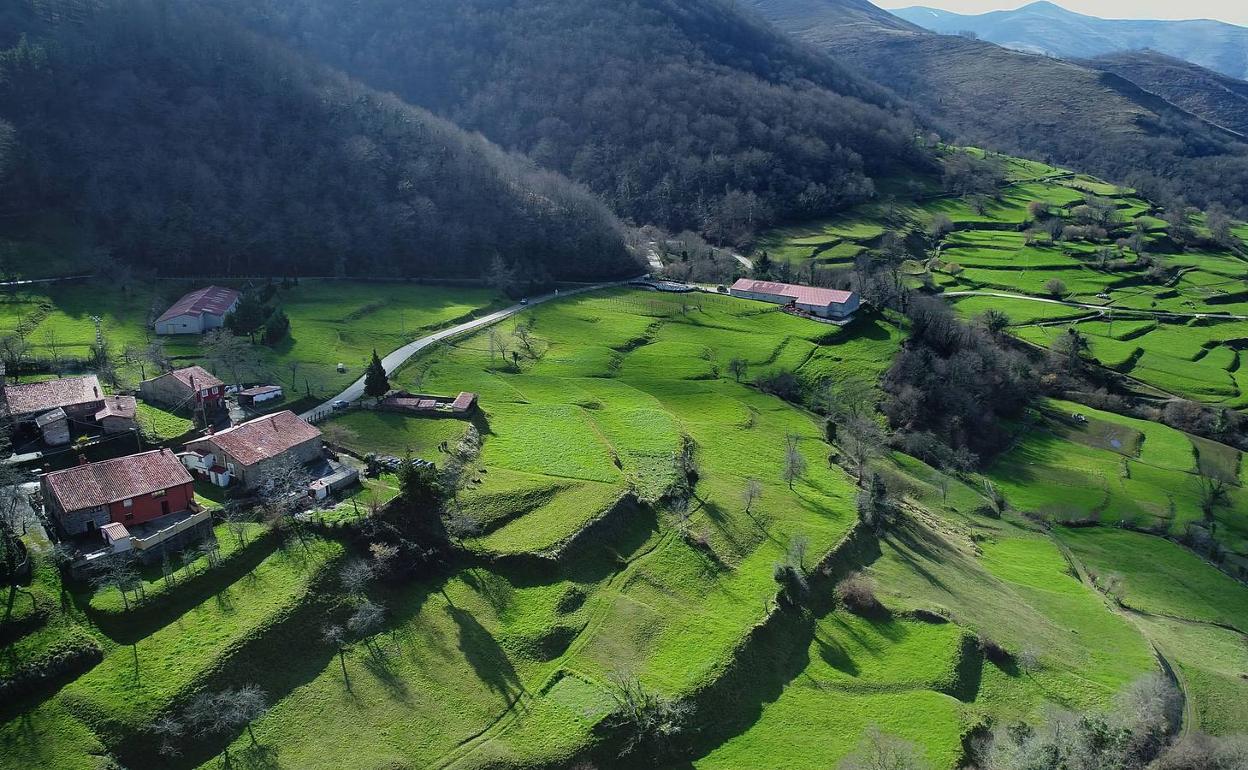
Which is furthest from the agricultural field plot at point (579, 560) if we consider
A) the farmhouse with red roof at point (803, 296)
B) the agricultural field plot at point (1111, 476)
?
the farmhouse with red roof at point (803, 296)

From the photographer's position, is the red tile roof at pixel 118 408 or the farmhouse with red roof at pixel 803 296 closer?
the red tile roof at pixel 118 408

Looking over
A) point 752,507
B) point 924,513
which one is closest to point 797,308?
point 924,513

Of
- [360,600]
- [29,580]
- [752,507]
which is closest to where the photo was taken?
[29,580]

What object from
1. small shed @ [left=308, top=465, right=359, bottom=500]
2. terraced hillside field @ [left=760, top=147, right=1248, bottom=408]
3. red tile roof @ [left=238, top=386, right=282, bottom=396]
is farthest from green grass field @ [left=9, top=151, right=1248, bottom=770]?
terraced hillside field @ [left=760, top=147, right=1248, bottom=408]

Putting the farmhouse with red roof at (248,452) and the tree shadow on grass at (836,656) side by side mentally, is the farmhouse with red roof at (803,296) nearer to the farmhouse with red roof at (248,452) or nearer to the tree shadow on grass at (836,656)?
the tree shadow on grass at (836,656)

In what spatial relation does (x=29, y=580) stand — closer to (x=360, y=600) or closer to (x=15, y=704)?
(x=15, y=704)

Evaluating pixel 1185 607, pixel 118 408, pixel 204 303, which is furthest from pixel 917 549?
pixel 204 303

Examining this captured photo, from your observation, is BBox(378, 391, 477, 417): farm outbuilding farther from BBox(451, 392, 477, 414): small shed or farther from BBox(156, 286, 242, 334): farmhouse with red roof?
BBox(156, 286, 242, 334): farmhouse with red roof
